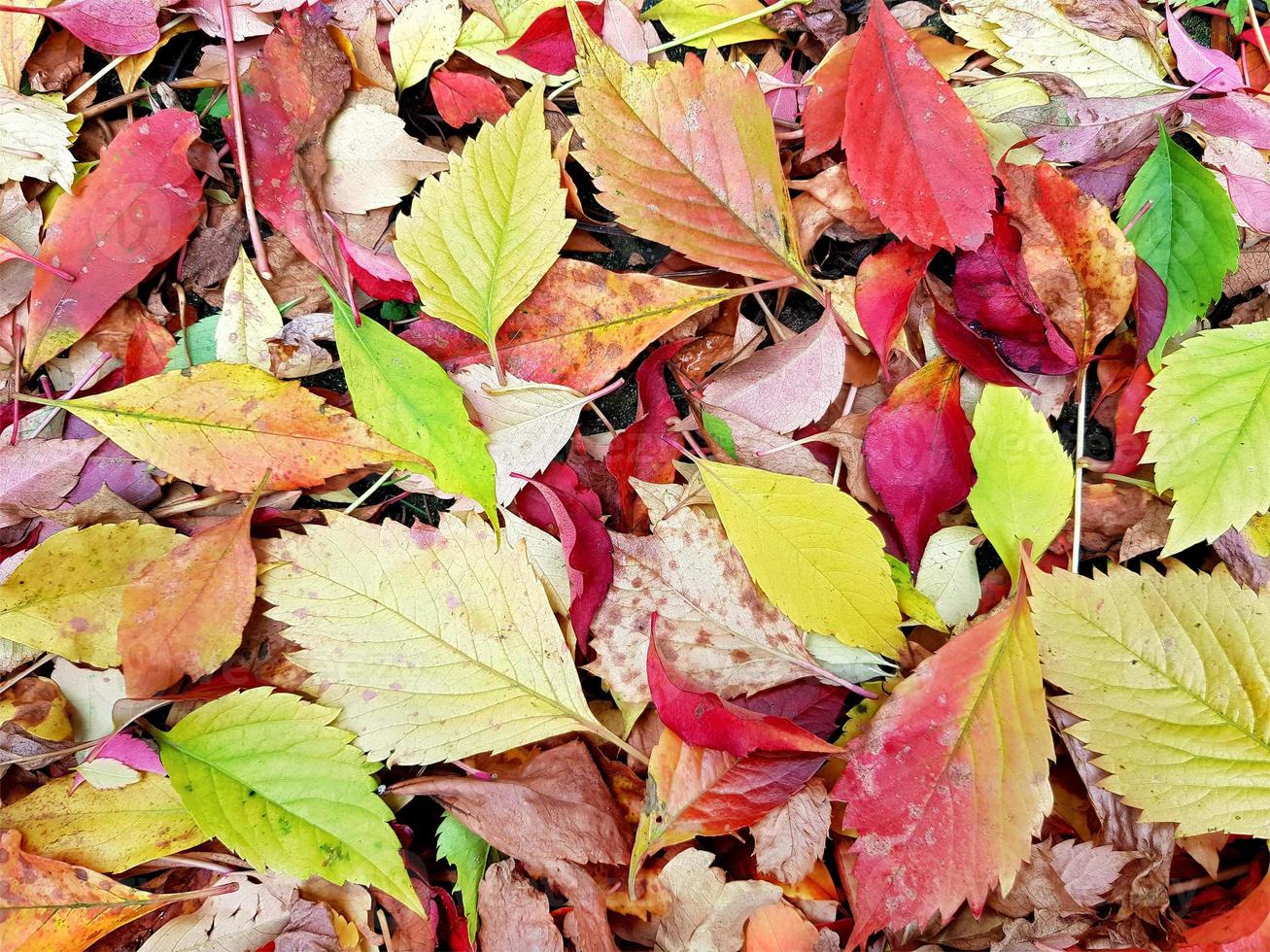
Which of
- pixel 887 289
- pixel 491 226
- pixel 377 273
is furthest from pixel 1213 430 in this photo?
pixel 377 273

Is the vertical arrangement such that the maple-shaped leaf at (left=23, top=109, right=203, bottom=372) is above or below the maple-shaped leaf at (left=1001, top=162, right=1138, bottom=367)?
above

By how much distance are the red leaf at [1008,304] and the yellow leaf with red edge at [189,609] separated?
2.49 ft

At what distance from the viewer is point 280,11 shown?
33.5 inches

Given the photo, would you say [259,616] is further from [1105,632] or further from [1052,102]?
[1052,102]

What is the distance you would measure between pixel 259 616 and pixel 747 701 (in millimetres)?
505

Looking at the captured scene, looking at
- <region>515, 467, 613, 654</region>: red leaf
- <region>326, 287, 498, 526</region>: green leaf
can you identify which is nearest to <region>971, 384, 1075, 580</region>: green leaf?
<region>515, 467, 613, 654</region>: red leaf

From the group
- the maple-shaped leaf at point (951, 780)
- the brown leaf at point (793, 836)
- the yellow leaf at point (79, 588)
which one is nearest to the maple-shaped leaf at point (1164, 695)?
the maple-shaped leaf at point (951, 780)

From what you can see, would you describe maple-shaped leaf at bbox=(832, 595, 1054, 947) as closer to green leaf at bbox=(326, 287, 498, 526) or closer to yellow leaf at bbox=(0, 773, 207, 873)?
green leaf at bbox=(326, 287, 498, 526)

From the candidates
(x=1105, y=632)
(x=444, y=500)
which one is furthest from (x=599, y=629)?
(x=1105, y=632)

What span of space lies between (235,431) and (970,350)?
29.2 inches

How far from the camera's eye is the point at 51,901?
0.77 m

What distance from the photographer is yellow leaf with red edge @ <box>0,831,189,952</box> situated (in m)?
0.76

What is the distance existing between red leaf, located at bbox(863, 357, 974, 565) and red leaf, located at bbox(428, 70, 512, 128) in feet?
1.68

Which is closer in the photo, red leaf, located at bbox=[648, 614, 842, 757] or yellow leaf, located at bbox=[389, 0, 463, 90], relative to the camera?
red leaf, located at bbox=[648, 614, 842, 757]
